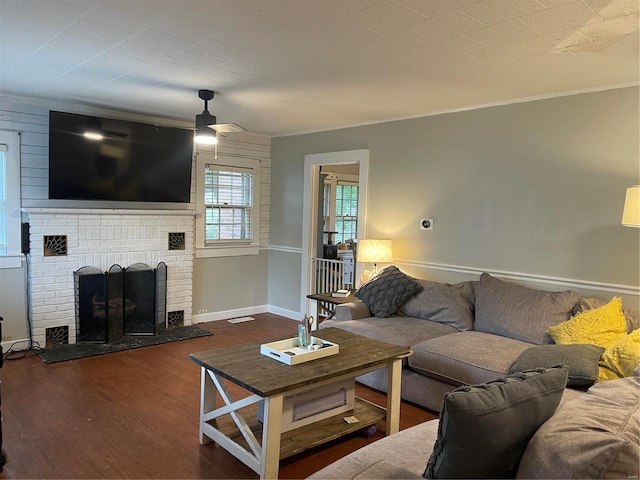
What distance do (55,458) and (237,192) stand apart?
392 centimetres

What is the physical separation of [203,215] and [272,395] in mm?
3822

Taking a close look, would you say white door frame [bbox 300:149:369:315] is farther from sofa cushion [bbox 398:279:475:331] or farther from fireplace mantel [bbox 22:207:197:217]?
sofa cushion [bbox 398:279:475:331]

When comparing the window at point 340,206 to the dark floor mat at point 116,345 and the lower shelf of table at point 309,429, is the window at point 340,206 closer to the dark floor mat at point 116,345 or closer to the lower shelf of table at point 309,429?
the dark floor mat at point 116,345

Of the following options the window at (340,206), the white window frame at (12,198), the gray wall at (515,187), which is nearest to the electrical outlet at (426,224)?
the gray wall at (515,187)

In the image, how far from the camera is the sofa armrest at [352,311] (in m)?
4.09

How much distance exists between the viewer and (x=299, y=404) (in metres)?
2.68

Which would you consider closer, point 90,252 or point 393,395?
point 393,395

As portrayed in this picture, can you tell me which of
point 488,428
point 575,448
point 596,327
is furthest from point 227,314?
point 575,448

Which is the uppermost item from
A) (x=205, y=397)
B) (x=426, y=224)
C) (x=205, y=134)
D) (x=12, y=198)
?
(x=205, y=134)

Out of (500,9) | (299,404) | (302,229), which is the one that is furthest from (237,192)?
(500,9)

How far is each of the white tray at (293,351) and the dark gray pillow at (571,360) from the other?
3.72ft

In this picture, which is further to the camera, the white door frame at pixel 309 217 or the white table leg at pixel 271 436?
the white door frame at pixel 309 217

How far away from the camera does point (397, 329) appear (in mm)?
3713

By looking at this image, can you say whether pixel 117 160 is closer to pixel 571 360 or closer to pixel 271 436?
pixel 271 436
